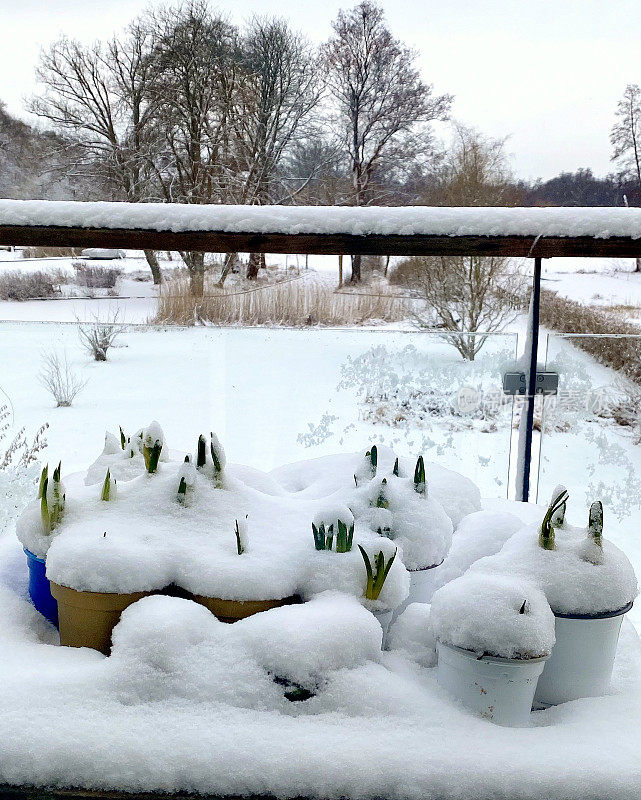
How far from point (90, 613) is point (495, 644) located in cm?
46

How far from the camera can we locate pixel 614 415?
5.04 feet

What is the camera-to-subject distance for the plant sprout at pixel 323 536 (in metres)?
0.80

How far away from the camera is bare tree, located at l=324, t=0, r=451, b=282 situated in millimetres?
11953

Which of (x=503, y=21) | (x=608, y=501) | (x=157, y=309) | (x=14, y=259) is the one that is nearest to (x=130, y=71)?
(x=14, y=259)

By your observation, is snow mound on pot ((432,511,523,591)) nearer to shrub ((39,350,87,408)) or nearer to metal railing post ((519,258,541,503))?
metal railing post ((519,258,541,503))

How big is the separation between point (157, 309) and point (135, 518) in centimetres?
103

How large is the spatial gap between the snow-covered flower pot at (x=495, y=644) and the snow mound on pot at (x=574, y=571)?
3 centimetres

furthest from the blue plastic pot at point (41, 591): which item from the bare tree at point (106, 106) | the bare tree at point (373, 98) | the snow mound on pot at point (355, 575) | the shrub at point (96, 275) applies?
the bare tree at point (106, 106)

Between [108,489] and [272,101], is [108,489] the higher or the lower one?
the lower one

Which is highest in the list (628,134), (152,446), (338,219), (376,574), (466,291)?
(628,134)

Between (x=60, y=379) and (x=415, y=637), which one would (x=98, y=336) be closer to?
(x=60, y=379)

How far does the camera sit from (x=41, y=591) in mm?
883

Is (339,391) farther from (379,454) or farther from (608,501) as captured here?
(608,501)

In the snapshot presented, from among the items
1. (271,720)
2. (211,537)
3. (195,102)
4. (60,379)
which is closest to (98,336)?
(60,379)
